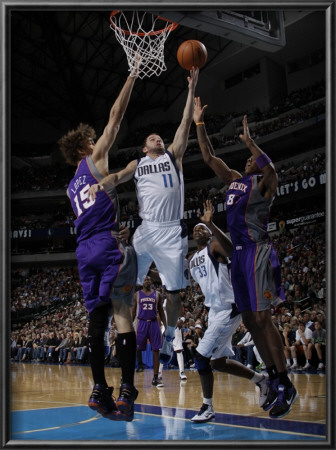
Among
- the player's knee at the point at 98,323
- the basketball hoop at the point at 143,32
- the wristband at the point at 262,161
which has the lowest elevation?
the player's knee at the point at 98,323

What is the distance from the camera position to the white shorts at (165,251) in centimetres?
491

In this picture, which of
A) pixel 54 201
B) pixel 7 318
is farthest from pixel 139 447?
pixel 54 201

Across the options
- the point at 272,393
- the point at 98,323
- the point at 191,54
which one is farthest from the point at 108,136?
the point at 272,393

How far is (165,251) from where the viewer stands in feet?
16.2

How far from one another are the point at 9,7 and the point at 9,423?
366 centimetres

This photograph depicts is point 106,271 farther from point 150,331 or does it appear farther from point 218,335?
point 150,331

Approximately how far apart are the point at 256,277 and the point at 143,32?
2.79 meters

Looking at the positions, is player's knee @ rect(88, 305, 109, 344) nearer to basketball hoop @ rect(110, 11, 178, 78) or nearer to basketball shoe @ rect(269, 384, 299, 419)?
basketball shoe @ rect(269, 384, 299, 419)

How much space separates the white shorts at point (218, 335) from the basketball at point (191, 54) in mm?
2601

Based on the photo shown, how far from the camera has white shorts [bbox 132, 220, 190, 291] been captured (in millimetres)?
4910

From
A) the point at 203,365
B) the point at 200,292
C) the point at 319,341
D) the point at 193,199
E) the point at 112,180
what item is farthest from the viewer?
the point at 193,199

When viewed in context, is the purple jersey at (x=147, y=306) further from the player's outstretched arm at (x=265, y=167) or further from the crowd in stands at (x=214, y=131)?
the player's outstretched arm at (x=265, y=167)

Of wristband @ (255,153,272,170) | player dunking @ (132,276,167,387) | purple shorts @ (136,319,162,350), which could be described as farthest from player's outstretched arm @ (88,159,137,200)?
purple shorts @ (136,319,162,350)

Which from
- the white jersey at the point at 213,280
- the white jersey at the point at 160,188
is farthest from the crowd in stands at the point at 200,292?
the white jersey at the point at 213,280
